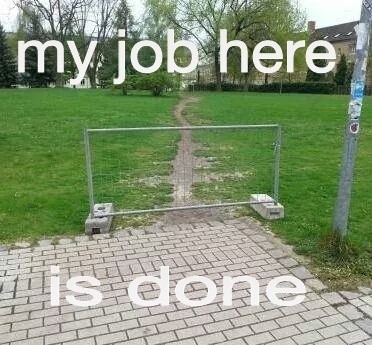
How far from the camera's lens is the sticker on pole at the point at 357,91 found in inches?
155

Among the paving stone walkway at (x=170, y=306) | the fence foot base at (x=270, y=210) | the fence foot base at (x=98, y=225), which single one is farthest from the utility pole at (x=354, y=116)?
the fence foot base at (x=98, y=225)

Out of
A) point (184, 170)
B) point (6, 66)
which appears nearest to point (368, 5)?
point (184, 170)

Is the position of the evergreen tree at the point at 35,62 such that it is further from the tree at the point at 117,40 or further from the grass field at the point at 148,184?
the grass field at the point at 148,184

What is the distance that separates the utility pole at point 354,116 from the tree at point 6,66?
5191cm

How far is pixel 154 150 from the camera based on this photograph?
9.80m

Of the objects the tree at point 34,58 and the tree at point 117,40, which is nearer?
the tree at point 117,40

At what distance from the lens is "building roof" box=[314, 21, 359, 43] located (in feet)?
247

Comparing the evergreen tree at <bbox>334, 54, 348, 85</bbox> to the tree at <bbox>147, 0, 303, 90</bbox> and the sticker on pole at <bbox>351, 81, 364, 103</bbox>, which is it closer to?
the tree at <bbox>147, 0, 303, 90</bbox>

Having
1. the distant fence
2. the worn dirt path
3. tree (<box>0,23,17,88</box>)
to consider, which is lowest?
the worn dirt path

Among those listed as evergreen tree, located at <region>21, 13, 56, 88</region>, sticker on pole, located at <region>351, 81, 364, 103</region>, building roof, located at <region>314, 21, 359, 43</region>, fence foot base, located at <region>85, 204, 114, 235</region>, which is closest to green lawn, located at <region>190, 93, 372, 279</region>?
sticker on pole, located at <region>351, 81, 364, 103</region>

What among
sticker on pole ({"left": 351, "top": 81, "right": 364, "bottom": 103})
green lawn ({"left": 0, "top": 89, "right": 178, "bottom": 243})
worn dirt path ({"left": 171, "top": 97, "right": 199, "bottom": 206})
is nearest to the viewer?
sticker on pole ({"left": 351, "top": 81, "right": 364, "bottom": 103})

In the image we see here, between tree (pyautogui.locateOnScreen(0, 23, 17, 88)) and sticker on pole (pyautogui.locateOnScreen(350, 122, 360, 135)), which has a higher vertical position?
tree (pyautogui.locateOnScreen(0, 23, 17, 88))

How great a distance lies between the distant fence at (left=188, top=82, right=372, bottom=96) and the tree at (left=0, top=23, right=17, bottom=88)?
21.7 meters

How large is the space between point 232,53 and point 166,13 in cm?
877
